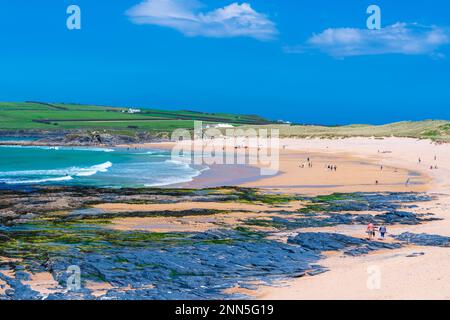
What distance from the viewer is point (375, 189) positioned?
40656mm

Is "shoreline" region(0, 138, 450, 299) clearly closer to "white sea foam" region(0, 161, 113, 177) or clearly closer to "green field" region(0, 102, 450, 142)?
"white sea foam" region(0, 161, 113, 177)

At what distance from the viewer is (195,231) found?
24.6 meters

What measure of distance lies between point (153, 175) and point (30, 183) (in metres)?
12.2

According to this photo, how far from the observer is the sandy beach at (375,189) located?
52.5 ft

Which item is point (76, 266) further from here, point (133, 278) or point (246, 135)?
point (246, 135)

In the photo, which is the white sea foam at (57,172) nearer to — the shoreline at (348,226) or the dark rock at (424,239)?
the shoreline at (348,226)

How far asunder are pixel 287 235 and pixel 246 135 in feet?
315

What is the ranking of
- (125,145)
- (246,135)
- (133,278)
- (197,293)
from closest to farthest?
1. (197,293)
2. (133,278)
3. (125,145)
4. (246,135)

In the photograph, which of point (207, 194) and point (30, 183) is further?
point (30, 183)

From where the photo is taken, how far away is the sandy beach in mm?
16000

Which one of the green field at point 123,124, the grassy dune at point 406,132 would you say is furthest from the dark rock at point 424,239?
the green field at point 123,124

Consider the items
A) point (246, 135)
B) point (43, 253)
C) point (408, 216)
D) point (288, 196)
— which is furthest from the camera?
point (246, 135)

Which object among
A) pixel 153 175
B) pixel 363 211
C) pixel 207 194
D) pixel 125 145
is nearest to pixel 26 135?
pixel 125 145

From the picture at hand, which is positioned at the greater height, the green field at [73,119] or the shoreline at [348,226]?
the green field at [73,119]
